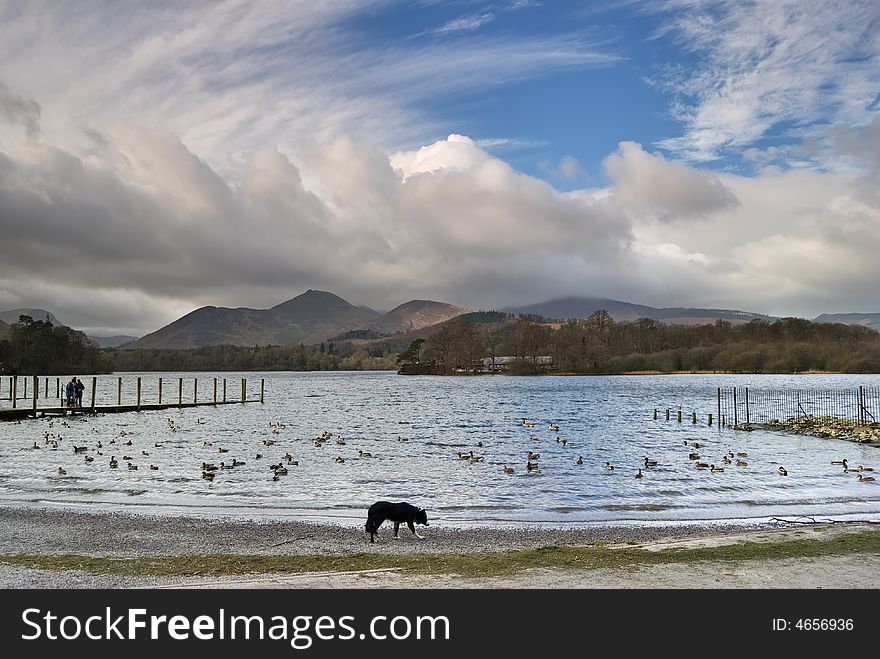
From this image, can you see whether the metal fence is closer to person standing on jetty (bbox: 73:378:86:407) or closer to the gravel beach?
the gravel beach

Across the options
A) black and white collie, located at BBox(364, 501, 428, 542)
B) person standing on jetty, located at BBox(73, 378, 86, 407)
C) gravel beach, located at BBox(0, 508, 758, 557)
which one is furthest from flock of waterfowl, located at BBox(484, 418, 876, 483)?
person standing on jetty, located at BBox(73, 378, 86, 407)

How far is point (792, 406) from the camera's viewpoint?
8950cm

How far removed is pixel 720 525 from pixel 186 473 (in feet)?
81.3

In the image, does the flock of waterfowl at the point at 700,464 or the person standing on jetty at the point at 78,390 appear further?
the person standing on jetty at the point at 78,390

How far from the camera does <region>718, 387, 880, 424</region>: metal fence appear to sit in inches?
2816

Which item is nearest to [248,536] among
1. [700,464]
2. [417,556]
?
[417,556]

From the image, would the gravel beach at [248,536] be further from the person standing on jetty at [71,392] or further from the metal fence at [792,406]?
the person standing on jetty at [71,392]

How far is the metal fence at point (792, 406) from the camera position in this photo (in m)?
71.5

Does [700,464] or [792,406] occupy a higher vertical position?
[792,406]

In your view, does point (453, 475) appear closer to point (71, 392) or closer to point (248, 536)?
point (248, 536)

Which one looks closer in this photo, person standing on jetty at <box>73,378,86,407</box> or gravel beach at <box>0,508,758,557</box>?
gravel beach at <box>0,508,758,557</box>

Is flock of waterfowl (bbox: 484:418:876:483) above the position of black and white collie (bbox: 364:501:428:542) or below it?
below

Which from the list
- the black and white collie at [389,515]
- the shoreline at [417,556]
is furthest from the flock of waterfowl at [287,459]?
the black and white collie at [389,515]

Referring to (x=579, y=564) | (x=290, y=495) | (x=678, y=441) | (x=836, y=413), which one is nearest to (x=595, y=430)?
(x=678, y=441)
